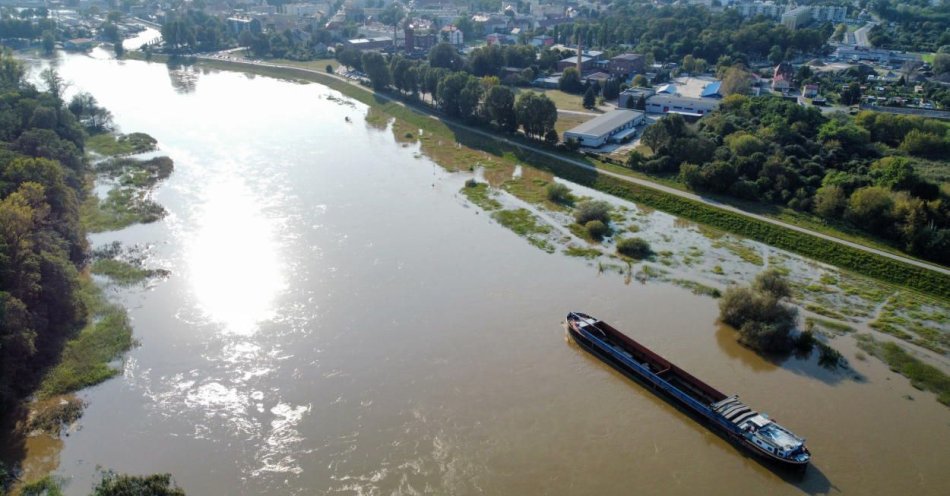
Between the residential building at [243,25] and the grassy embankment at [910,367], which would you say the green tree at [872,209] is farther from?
the residential building at [243,25]

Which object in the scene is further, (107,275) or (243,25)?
(243,25)

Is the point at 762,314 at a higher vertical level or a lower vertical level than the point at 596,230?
lower

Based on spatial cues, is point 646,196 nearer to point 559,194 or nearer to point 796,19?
point 559,194

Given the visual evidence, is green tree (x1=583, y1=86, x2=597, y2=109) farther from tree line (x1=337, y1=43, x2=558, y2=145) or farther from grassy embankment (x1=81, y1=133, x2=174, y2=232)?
grassy embankment (x1=81, y1=133, x2=174, y2=232)

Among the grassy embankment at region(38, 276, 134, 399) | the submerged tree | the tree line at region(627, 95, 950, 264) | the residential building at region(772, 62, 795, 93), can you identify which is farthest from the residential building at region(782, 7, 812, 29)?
the grassy embankment at region(38, 276, 134, 399)

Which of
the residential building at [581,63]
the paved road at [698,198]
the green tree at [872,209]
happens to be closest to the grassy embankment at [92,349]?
the paved road at [698,198]

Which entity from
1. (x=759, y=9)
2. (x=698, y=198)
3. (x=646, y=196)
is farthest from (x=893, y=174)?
(x=759, y=9)
